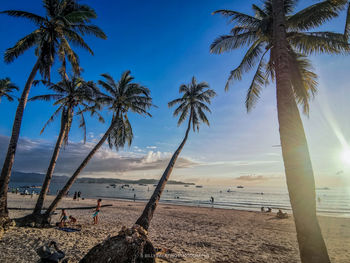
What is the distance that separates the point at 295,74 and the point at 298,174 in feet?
17.9

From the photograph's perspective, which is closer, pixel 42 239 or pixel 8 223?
pixel 42 239

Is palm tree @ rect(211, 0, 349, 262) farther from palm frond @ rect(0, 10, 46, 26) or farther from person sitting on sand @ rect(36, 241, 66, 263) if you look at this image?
palm frond @ rect(0, 10, 46, 26)

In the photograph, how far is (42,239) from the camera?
7.32 metres

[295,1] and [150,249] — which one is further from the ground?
[295,1]

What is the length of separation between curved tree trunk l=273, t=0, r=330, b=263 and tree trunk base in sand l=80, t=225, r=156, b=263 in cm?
318

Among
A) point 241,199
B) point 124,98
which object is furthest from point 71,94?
point 241,199

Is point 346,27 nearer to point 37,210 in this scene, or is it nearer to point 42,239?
point 42,239

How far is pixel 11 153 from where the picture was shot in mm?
8016

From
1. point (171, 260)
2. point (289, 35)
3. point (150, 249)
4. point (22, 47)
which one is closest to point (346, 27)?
point (289, 35)

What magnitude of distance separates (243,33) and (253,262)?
9769 millimetres

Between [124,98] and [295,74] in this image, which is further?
[124,98]

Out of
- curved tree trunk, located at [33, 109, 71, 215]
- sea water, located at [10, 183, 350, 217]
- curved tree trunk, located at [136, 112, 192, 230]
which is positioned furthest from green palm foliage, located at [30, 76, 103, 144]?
sea water, located at [10, 183, 350, 217]

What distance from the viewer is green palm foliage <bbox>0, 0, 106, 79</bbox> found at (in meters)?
9.30

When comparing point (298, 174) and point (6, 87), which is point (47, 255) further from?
point (6, 87)
